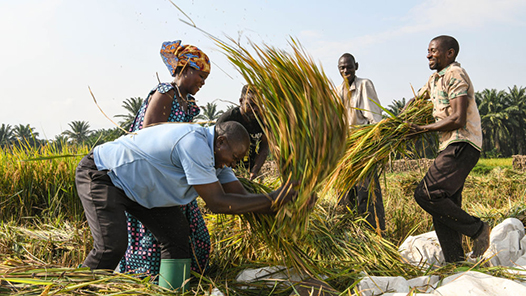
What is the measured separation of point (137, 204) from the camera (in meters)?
2.28

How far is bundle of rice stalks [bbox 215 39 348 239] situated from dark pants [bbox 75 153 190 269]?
66cm

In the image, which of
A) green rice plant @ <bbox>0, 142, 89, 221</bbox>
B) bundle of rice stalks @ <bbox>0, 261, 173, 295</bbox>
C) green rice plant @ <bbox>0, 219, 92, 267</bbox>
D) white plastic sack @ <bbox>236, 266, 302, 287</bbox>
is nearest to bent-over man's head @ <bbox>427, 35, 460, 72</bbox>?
white plastic sack @ <bbox>236, 266, 302, 287</bbox>

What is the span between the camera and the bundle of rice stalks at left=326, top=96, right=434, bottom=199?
2.94 m

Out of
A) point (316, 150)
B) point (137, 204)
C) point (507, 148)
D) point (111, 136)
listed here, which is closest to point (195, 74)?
point (111, 136)

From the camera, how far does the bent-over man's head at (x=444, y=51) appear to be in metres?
2.99

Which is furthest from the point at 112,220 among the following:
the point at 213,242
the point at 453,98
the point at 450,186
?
the point at 453,98

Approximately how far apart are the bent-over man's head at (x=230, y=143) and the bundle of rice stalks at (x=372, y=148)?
1.05 m

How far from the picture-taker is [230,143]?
2.02 m

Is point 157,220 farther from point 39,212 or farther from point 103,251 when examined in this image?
point 39,212

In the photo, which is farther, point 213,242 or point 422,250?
point 422,250

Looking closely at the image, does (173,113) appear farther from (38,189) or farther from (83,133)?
(83,133)

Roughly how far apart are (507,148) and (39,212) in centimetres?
4008

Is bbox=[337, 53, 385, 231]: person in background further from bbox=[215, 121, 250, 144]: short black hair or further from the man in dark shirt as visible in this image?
bbox=[215, 121, 250, 144]: short black hair

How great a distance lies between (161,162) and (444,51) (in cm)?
218
